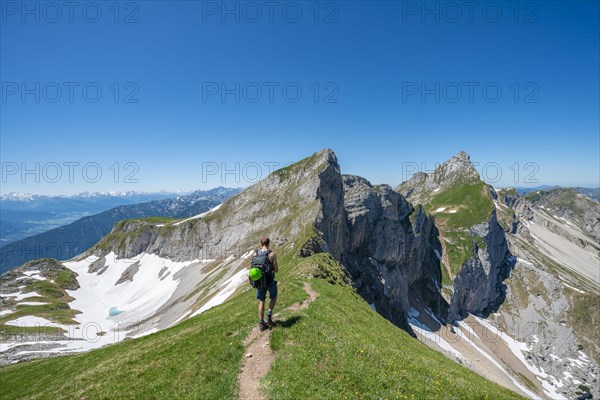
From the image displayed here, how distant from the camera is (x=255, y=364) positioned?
47.3 feet

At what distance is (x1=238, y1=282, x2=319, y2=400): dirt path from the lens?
1262 centimetres

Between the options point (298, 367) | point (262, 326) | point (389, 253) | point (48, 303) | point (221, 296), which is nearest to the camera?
point (298, 367)

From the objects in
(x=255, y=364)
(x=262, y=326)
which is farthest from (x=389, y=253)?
(x=255, y=364)

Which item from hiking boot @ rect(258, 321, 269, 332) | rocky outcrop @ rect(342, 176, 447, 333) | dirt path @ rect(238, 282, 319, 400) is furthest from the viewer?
rocky outcrop @ rect(342, 176, 447, 333)

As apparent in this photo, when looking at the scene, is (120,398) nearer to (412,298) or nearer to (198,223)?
(198,223)

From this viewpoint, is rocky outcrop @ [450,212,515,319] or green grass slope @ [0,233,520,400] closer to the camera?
green grass slope @ [0,233,520,400]

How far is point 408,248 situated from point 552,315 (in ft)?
332

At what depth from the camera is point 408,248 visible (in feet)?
523

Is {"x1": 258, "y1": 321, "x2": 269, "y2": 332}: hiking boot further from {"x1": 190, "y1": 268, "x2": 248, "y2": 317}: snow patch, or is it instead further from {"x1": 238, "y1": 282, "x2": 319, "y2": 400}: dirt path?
{"x1": 190, "y1": 268, "x2": 248, "y2": 317}: snow patch

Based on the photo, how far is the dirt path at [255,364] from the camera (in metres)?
12.6

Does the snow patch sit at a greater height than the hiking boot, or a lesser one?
lesser

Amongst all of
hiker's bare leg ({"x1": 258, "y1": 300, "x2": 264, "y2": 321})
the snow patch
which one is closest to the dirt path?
hiker's bare leg ({"x1": 258, "y1": 300, "x2": 264, "y2": 321})

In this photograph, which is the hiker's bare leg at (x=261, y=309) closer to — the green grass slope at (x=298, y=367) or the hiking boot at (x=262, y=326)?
the hiking boot at (x=262, y=326)

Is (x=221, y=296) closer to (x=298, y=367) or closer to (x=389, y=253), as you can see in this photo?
(x=298, y=367)
